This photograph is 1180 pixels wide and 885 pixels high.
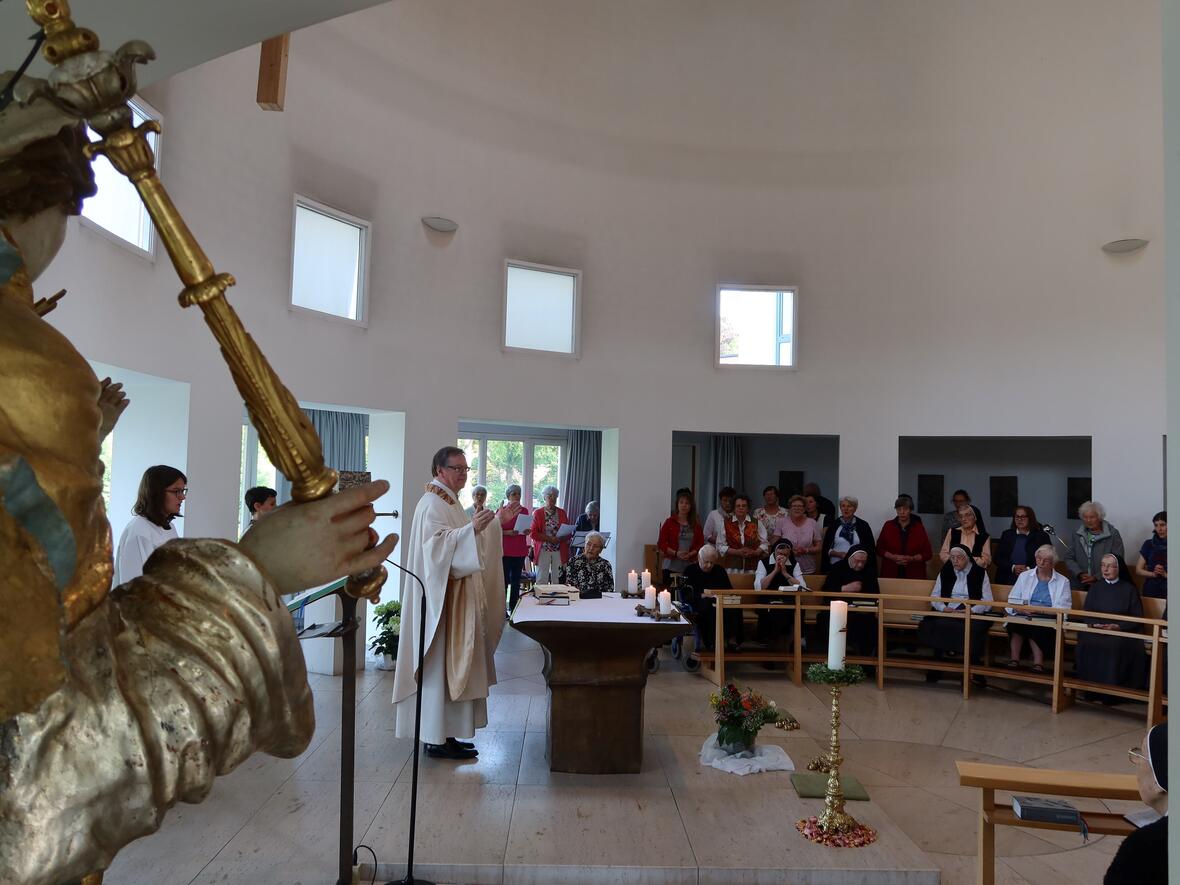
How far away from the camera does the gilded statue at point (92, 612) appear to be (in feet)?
2.38

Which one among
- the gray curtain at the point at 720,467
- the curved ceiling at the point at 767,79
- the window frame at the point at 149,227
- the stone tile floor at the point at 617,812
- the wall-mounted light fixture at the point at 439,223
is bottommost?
the stone tile floor at the point at 617,812

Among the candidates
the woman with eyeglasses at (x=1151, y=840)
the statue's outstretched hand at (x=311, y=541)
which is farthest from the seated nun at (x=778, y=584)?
the statue's outstretched hand at (x=311, y=541)

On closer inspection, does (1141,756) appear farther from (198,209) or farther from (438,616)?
(198,209)

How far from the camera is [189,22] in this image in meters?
2.51

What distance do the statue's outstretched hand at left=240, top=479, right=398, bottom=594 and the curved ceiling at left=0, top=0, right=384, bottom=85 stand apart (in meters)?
1.91

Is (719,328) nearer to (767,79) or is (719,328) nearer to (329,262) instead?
(767,79)

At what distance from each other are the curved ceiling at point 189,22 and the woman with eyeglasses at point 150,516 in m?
2.26

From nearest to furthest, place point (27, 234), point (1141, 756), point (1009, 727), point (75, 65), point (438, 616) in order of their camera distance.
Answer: point (75, 65) < point (27, 234) < point (1141, 756) < point (438, 616) < point (1009, 727)

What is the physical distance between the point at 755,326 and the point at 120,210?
7279mm

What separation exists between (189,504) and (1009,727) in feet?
22.5

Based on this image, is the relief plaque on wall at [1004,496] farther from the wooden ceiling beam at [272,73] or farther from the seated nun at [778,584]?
the wooden ceiling beam at [272,73]

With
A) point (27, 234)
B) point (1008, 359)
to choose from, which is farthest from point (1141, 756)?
point (1008, 359)

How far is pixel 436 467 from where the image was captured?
5129 mm

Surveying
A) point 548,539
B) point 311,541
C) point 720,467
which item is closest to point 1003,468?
point 720,467
